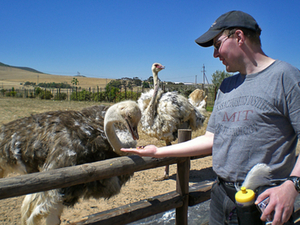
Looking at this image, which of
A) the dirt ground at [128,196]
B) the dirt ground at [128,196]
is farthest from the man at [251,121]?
the dirt ground at [128,196]

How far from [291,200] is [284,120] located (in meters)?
0.35

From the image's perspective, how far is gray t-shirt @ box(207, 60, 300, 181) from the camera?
1.09 metres

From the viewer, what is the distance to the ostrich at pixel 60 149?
2.35m

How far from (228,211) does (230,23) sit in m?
0.98

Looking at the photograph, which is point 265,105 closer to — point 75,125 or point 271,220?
point 271,220

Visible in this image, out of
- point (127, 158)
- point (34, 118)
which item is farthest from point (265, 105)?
point (34, 118)

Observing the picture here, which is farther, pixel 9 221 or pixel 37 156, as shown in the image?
pixel 9 221

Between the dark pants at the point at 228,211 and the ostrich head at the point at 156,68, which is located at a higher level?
the ostrich head at the point at 156,68

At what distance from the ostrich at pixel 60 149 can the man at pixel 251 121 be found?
1.13 meters

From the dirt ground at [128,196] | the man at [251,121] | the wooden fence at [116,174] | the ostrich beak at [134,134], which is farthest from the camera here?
the dirt ground at [128,196]

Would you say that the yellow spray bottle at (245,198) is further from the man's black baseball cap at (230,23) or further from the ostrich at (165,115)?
the ostrich at (165,115)

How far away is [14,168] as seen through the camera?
2.68 metres

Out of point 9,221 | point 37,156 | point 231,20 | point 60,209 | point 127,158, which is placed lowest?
point 9,221

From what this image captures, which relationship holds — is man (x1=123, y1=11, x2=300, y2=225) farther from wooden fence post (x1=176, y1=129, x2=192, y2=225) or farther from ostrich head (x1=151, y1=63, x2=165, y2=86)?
ostrich head (x1=151, y1=63, x2=165, y2=86)
